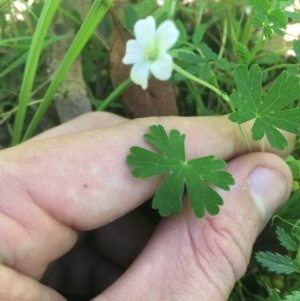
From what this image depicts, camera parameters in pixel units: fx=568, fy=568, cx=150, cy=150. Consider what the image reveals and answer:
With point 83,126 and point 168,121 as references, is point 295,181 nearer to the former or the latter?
point 168,121

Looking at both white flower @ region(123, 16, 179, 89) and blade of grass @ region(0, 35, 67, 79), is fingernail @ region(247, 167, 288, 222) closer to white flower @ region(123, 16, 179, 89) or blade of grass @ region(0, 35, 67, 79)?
white flower @ region(123, 16, 179, 89)

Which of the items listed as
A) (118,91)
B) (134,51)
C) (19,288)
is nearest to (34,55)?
(118,91)

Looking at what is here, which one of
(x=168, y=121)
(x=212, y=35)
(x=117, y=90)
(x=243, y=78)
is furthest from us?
(x=212, y=35)

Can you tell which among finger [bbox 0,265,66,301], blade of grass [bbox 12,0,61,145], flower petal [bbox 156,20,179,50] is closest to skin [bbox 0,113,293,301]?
finger [bbox 0,265,66,301]

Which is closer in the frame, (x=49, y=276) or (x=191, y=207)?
(x=191, y=207)

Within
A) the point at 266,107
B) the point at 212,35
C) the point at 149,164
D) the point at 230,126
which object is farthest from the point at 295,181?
the point at 212,35

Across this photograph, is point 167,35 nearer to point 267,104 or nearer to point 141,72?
point 141,72
